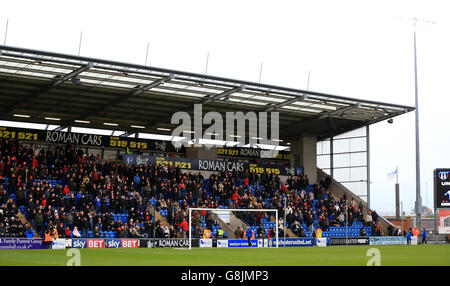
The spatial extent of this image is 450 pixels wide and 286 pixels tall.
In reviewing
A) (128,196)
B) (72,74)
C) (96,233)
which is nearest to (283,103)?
(128,196)

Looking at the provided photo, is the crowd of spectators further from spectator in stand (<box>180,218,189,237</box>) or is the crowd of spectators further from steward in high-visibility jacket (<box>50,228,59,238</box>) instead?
steward in high-visibility jacket (<box>50,228,59,238</box>)

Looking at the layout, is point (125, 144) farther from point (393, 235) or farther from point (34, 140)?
point (393, 235)

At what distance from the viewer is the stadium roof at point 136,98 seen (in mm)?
36094

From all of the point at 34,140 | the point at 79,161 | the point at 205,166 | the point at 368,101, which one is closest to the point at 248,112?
the point at 205,166

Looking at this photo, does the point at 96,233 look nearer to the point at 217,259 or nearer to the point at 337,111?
the point at 217,259

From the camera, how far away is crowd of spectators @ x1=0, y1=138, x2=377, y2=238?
36188 millimetres

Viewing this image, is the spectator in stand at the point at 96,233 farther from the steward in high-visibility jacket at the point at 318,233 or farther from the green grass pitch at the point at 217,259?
the steward in high-visibility jacket at the point at 318,233

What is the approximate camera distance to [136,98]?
144 feet

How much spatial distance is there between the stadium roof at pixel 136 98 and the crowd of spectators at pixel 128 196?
3.20 metres

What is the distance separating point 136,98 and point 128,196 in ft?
23.6

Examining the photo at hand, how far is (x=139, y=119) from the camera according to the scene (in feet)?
166

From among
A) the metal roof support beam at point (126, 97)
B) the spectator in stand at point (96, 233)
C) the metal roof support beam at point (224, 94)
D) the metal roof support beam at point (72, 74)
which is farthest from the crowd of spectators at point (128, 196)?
the metal roof support beam at point (224, 94)

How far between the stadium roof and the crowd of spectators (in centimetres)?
320

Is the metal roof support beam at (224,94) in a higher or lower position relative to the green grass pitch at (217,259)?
higher
